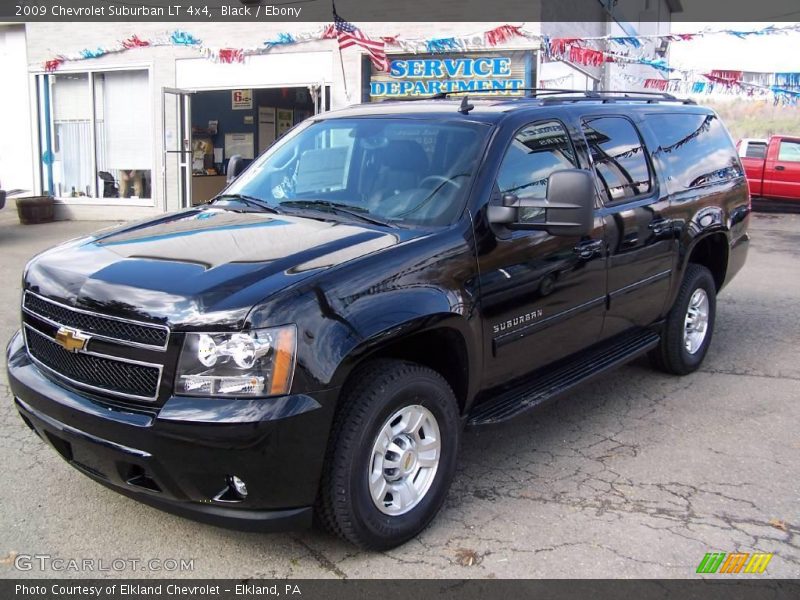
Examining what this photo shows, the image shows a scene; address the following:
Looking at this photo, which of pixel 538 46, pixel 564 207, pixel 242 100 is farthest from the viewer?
pixel 242 100

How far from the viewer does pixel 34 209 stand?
14875mm

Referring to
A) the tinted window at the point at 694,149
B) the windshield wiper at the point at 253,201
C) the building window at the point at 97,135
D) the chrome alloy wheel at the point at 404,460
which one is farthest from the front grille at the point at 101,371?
the building window at the point at 97,135

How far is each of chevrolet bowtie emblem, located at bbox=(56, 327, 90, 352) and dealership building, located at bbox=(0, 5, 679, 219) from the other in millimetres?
10207

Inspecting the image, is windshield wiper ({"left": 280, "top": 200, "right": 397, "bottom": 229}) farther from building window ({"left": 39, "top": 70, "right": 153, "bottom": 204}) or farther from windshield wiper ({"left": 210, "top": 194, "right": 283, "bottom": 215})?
building window ({"left": 39, "top": 70, "right": 153, "bottom": 204})

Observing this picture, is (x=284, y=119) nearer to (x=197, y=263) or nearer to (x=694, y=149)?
(x=694, y=149)

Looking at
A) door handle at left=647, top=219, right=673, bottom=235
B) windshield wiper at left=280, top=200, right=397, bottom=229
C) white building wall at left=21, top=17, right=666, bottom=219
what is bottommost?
door handle at left=647, top=219, right=673, bottom=235

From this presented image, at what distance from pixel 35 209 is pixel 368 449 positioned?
13769 mm

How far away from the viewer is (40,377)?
3449mm

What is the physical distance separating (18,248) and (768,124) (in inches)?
2092

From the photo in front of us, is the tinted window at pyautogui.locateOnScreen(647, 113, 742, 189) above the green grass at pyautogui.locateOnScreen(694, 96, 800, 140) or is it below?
below

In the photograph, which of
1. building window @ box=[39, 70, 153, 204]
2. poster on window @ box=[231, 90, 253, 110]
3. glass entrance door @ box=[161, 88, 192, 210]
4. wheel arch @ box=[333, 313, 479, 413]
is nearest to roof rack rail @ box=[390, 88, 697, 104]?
wheel arch @ box=[333, 313, 479, 413]

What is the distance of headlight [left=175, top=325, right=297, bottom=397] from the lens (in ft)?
9.58

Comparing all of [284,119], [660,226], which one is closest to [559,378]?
[660,226]

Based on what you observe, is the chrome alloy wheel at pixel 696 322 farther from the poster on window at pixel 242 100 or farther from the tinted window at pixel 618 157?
the poster on window at pixel 242 100
